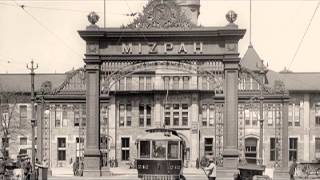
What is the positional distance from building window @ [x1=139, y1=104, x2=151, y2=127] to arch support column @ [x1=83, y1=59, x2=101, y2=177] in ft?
89.8

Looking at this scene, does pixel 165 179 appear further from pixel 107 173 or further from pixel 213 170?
pixel 213 170

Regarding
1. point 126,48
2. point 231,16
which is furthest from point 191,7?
point 126,48

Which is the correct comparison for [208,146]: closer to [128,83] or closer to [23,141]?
[128,83]

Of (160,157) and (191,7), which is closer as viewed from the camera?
(160,157)

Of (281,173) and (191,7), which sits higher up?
(191,7)

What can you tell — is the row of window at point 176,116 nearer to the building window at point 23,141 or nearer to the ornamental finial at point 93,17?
the building window at point 23,141

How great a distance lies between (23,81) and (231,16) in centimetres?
3524

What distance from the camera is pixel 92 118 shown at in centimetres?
3058

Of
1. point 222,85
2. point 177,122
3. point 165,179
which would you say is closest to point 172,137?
point 165,179

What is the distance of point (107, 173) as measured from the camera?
101 ft

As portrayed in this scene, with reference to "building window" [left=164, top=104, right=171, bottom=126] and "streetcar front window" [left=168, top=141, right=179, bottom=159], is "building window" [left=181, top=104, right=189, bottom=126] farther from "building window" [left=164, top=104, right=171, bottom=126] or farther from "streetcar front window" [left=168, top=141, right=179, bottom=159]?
"streetcar front window" [left=168, top=141, right=179, bottom=159]

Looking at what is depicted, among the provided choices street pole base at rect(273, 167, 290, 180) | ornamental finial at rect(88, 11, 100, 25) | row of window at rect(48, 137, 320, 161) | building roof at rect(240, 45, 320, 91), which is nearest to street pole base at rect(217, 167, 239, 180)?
street pole base at rect(273, 167, 290, 180)

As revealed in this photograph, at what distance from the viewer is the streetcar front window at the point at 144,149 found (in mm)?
27469

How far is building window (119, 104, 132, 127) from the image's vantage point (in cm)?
5800
